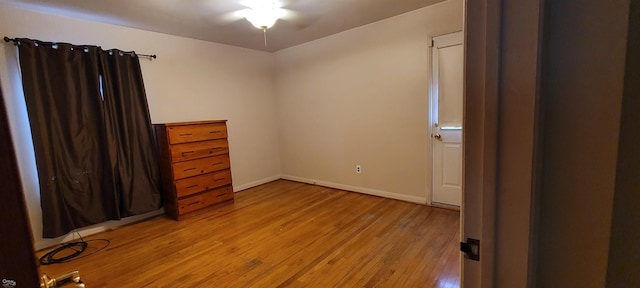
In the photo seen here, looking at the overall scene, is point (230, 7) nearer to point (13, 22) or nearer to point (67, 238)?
point (13, 22)

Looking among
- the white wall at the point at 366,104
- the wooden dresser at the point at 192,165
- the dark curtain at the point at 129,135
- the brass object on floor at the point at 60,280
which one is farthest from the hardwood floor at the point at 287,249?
the brass object on floor at the point at 60,280

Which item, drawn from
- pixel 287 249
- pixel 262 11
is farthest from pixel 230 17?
pixel 287 249

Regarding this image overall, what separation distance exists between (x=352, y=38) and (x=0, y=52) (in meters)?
3.59

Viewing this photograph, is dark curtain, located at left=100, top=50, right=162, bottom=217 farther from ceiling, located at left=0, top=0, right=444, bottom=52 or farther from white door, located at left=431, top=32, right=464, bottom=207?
white door, located at left=431, top=32, right=464, bottom=207

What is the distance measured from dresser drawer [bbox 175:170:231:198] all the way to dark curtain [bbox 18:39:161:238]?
371 millimetres

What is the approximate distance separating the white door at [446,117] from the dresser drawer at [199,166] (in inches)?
105

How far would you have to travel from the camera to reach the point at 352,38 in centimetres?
371

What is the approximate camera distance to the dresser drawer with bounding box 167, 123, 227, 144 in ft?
10.2

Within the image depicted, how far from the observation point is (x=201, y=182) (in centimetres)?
337

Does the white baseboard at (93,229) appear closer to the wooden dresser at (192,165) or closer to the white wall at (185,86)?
the white wall at (185,86)

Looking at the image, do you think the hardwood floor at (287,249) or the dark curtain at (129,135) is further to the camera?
the dark curtain at (129,135)

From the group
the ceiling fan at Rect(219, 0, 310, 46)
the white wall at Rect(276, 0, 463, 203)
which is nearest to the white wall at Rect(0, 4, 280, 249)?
the white wall at Rect(276, 0, 463, 203)

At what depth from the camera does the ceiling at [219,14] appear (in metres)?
2.53

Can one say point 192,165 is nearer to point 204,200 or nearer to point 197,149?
point 197,149
